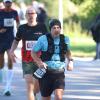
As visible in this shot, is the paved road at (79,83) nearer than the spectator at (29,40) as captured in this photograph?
No

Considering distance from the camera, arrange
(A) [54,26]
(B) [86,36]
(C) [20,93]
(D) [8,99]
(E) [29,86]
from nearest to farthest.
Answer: (A) [54,26]
(E) [29,86]
(D) [8,99]
(C) [20,93]
(B) [86,36]

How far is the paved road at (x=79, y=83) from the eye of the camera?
14.5m

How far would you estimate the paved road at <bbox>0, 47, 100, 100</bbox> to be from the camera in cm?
1451

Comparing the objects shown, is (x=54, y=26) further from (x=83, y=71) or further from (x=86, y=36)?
(x=86, y=36)

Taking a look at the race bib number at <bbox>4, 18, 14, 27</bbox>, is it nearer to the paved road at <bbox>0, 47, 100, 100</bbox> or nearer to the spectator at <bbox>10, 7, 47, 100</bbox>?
the paved road at <bbox>0, 47, 100, 100</bbox>

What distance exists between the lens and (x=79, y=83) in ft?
55.7

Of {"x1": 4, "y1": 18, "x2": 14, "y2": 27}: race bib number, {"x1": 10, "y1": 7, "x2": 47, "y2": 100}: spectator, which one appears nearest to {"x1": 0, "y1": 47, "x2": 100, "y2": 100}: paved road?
{"x1": 4, "y1": 18, "x2": 14, "y2": 27}: race bib number

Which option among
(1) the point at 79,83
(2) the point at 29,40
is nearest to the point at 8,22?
(2) the point at 29,40

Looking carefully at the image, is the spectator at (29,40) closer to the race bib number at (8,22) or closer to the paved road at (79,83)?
the paved road at (79,83)

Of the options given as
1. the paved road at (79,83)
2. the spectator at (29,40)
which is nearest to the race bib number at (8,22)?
the paved road at (79,83)

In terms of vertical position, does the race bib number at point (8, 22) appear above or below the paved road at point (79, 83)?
above

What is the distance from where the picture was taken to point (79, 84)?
16.8 m

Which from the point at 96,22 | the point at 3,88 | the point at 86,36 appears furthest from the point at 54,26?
the point at 86,36

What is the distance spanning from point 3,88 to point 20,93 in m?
0.84
